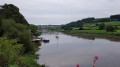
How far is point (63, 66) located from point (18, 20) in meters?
18.4

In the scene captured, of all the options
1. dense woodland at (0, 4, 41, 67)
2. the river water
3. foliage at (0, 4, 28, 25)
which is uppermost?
foliage at (0, 4, 28, 25)

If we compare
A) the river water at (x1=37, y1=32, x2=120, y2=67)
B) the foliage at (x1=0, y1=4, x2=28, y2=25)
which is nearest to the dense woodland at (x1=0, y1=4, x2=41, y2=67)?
the foliage at (x1=0, y1=4, x2=28, y2=25)

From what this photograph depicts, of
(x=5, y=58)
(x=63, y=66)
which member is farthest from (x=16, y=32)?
(x=5, y=58)

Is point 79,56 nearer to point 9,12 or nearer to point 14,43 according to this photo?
point 14,43

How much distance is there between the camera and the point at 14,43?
9.47 metres

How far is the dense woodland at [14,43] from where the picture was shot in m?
6.02

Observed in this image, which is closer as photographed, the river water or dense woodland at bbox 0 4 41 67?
dense woodland at bbox 0 4 41 67

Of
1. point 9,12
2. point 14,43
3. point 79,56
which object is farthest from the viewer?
point 9,12

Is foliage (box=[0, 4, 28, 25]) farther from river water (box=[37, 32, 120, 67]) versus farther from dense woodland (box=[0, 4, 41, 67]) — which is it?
river water (box=[37, 32, 120, 67])

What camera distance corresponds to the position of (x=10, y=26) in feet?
61.1

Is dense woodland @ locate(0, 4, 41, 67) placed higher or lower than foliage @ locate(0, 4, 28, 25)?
lower

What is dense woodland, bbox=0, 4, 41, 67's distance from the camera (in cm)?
602

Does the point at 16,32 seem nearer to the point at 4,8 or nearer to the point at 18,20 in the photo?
the point at 18,20

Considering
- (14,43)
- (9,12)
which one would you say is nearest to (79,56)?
(14,43)
